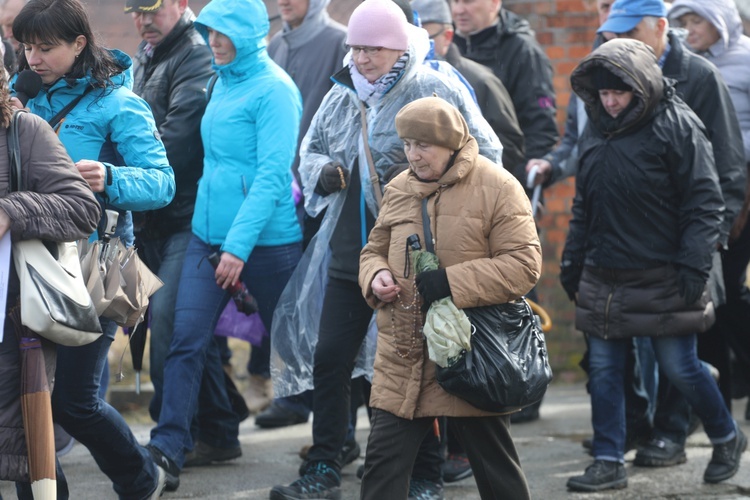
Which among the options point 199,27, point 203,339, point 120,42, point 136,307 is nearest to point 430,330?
point 136,307

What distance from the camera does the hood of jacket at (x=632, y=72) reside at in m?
5.61

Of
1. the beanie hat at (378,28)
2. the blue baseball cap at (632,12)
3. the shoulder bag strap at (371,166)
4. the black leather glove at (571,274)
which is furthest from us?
the blue baseball cap at (632,12)

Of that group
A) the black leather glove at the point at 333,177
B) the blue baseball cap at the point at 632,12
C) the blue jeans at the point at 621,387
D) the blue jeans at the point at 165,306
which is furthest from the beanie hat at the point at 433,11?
the blue jeans at the point at 621,387

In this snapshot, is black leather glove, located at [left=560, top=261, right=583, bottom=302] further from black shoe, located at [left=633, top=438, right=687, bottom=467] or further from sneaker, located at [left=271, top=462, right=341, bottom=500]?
sneaker, located at [left=271, top=462, right=341, bottom=500]

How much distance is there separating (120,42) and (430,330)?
4.14 m

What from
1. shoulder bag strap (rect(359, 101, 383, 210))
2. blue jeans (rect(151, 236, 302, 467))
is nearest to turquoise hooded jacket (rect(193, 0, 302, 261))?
blue jeans (rect(151, 236, 302, 467))

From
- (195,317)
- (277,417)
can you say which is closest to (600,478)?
(195,317)

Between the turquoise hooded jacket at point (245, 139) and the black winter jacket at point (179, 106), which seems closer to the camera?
the turquoise hooded jacket at point (245, 139)

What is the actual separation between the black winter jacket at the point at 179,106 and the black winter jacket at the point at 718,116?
2.24 meters

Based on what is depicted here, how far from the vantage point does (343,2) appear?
322 inches

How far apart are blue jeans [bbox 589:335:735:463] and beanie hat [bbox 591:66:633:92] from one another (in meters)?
1.14

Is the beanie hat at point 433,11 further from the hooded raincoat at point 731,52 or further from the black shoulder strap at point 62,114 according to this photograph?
the black shoulder strap at point 62,114

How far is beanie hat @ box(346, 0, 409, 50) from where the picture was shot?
17.1ft

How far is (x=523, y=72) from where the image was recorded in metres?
7.20
